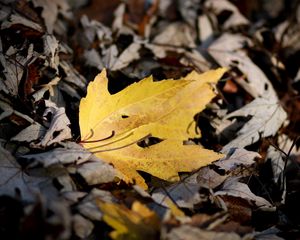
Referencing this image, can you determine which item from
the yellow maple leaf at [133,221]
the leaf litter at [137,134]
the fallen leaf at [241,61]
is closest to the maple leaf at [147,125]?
the leaf litter at [137,134]

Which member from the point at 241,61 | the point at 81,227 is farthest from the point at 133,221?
the point at 241,61

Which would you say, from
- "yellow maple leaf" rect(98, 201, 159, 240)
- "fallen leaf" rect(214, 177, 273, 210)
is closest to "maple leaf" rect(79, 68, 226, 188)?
"fallen leaf" rect(214, 177, 273, 210)

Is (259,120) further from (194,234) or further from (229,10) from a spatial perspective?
(229,10)

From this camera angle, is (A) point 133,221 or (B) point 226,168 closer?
(A) point 133,221

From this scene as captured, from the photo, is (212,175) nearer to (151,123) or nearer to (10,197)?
(151,123)

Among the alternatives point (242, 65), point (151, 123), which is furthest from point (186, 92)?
point (242, 65)

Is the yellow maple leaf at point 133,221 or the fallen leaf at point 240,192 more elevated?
the yellow maple leaf at point 133,221

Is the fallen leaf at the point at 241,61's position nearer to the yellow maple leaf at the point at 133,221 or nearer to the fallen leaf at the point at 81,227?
the yellow maple leaf at the point at 133,221
